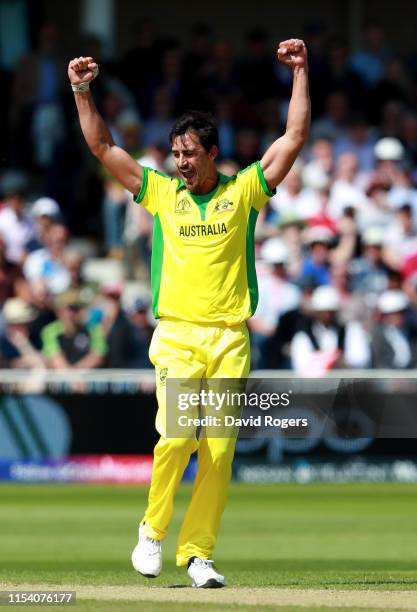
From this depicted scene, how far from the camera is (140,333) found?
52.9 ft

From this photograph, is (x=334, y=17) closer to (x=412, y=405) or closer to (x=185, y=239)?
(x=412, y=405)

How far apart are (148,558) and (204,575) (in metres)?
0.28

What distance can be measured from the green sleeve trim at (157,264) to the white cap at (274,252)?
8696mm

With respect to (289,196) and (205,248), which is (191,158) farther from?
(289,196)

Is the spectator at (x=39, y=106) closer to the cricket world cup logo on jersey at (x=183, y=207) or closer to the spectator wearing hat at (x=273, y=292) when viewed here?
the spectator wearing hat at (x=273, y=292)

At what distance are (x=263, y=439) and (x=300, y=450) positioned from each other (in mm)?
395

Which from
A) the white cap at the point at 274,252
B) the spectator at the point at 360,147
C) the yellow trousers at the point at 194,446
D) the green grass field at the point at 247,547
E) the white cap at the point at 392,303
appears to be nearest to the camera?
the green grass field at the point at 247,547

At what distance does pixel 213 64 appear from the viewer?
19484mm

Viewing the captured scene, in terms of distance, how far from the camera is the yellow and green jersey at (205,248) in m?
7.70

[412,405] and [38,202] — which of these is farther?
[38,202]

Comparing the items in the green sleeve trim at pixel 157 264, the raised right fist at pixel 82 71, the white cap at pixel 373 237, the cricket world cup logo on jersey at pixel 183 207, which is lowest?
the white cap at pixel 373 237

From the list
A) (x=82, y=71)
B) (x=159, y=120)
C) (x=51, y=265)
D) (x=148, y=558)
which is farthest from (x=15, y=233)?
(x=148, y=558)

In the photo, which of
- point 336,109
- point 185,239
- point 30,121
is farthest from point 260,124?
point 185,239

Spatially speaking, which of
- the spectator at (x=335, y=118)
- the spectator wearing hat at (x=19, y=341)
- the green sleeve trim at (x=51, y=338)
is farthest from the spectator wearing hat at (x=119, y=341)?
the spectator at (x=335, y=118)
